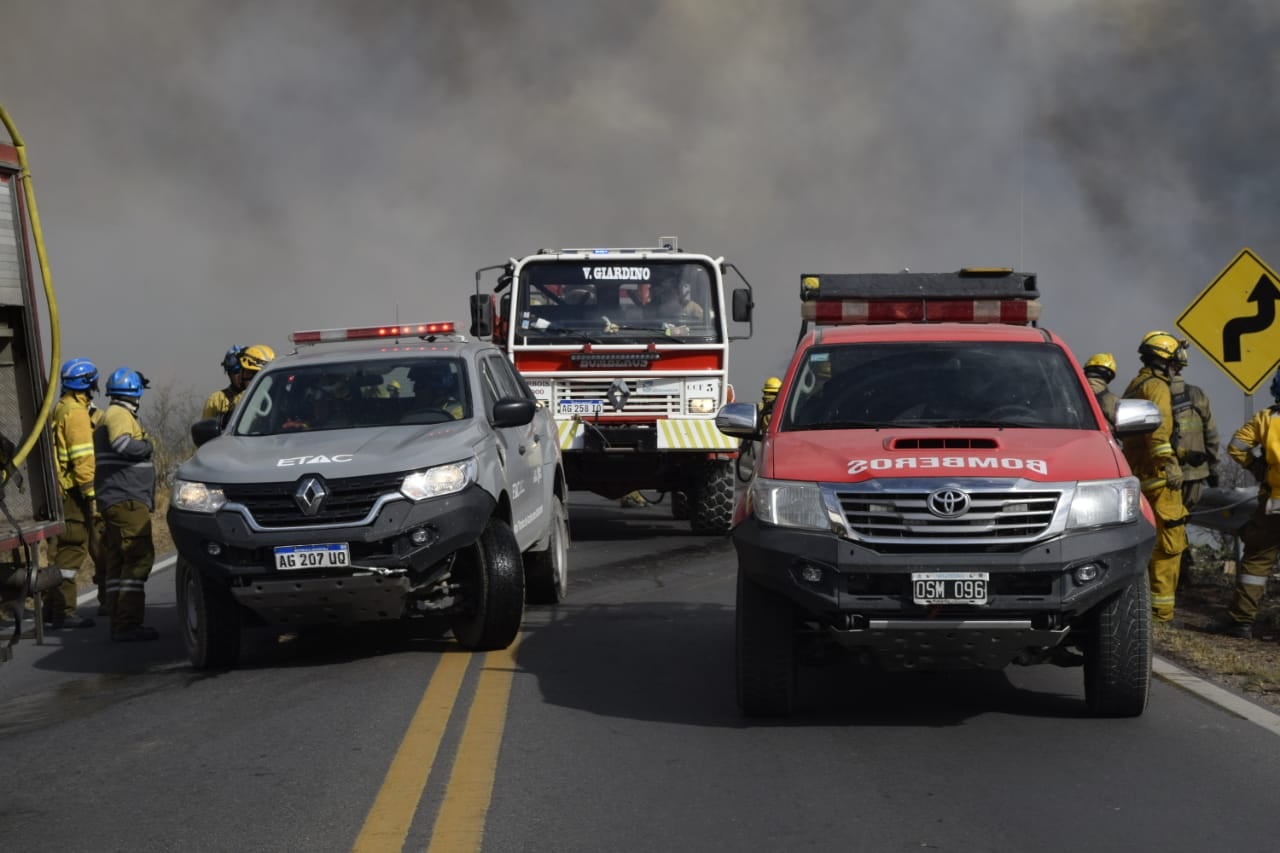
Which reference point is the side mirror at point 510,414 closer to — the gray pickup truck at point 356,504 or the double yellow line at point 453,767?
the gray pickup truck at point 356,504

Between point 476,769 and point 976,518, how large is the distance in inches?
89.8

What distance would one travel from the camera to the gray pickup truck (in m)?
8.77

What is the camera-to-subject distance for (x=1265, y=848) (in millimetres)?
5363

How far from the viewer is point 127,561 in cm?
1070

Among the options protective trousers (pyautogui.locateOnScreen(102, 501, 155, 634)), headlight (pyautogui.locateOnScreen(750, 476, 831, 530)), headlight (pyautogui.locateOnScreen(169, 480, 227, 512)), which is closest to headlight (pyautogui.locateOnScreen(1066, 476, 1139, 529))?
headlight (pyautogui.locateOnScreen(750, 476, 831, 530))

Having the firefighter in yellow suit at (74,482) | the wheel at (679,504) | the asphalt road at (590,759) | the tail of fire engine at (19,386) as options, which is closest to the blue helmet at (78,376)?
the firefighter in yellow suit at (74,482)

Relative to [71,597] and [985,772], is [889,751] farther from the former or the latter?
A: [71,597]

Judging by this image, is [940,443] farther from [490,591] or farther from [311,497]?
[311,497]

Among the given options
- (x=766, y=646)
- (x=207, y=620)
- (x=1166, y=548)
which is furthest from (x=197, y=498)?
(x=1166, y=548)

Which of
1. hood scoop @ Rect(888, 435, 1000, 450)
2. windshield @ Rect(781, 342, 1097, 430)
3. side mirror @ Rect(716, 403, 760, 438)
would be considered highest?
windshield @ Rect(781, 342, 1097, 430)

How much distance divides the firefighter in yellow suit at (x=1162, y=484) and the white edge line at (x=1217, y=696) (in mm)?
1516

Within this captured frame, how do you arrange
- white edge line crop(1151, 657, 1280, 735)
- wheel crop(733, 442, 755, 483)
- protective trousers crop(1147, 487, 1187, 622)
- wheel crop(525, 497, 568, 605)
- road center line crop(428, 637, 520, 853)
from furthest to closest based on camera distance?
wheel crop(733, 442, 755, 483) → wheel crop(525, 497, 568, 605) → protective trousers crop(1147, 487, 1187, 622) → white edge line crop(1151, 657, 1280, 735) → road center line crop(428, 637, 520, 853)

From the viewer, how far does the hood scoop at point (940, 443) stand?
7336mm

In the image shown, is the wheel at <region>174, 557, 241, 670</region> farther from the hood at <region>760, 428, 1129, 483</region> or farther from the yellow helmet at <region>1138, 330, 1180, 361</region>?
the yellow helmet at <region>1138, 330, 1180, 361</region>
